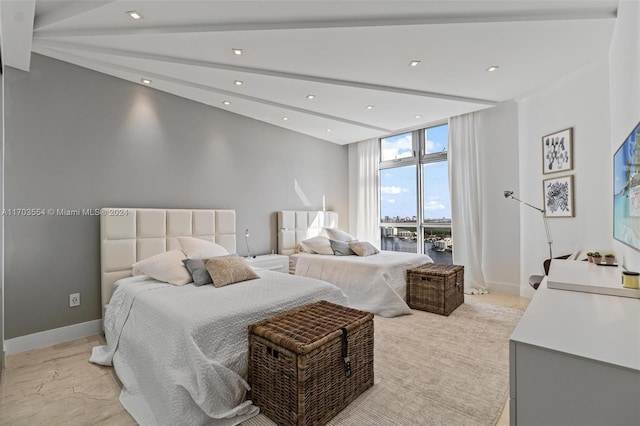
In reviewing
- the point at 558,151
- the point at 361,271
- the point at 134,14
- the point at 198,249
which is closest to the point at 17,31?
the point at 134,14

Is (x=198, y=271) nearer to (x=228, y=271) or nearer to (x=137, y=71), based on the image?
(x=228, y=271)

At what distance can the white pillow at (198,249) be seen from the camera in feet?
10.1

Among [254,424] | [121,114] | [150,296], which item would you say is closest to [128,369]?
[150,296]

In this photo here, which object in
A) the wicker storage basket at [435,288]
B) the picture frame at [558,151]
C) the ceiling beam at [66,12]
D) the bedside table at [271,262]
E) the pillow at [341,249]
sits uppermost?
the ceiling beam at [66,12]

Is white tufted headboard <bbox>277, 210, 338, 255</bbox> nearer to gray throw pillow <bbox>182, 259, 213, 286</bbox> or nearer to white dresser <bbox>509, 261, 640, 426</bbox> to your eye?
gray throw pillow <bbox>182, 259, 213, 286</bbox>

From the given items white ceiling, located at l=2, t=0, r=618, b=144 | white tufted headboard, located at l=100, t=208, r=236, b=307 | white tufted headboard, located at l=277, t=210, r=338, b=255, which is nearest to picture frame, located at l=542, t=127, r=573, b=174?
white ceiling, located at l=2, t=0, r=618, b=144

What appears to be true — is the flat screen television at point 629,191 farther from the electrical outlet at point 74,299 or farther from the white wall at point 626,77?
the electrical outlet at point 74,299

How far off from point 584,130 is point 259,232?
413cm

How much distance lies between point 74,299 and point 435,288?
12.2 ft

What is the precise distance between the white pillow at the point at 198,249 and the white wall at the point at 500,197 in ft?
12.1

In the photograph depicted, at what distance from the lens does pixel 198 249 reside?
3.14m

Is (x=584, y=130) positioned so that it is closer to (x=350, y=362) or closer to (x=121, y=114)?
(x=350, y=362)

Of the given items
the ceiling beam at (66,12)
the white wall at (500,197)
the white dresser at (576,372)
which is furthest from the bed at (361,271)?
the ceiling beam at (66,12)

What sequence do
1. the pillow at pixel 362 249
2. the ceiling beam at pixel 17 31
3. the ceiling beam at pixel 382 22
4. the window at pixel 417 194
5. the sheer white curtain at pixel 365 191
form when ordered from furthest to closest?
the sheer white curtain at pixel 365 191, the window at pixel 417 194, the pillow at pixel 362 249, the ceiling beam at pixel 382 22, the ceiling beam at pixel 17 31
